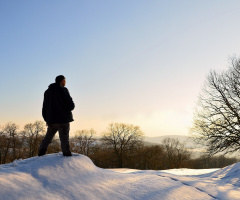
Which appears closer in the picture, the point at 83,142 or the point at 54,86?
the point at 54,86

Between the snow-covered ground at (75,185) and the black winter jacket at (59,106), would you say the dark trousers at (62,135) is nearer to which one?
the black winter jacket at (59,106)

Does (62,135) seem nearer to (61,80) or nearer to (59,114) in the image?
(59,114)

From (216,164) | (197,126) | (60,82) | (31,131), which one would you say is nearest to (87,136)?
(31,131)

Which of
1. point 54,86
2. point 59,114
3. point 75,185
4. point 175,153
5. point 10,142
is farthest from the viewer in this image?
point 175,153

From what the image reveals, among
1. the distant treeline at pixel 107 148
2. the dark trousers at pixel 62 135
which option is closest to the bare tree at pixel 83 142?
the distant treeline at pixel 107 148

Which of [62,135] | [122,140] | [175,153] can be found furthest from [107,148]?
[62,135]

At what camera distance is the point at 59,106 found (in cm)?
514

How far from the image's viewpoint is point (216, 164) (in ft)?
399

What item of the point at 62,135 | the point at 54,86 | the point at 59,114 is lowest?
the point at 62,135

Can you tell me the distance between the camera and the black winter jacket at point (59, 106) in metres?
5.08

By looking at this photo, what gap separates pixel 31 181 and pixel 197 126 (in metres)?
15.3

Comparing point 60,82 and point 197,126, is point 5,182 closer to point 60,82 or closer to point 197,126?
point 60,82

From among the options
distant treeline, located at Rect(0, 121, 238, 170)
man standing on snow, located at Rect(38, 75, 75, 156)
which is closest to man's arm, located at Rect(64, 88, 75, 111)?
man standing on snow, located at Rect(38, 75, 75, 156)

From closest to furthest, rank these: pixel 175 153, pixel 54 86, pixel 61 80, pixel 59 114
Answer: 1. pixel 59 114
2. pixel 54 86
3. pixel 61 80
4. pixel 175 153
